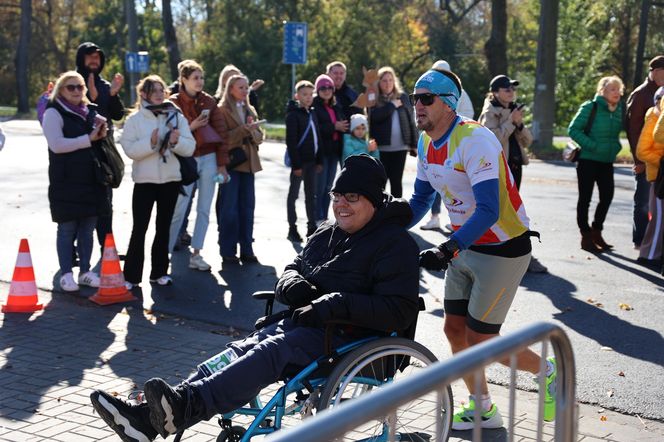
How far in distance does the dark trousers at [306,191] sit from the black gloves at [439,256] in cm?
653

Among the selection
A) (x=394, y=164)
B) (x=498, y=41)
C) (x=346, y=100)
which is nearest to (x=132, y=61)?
(x=498, y=41)

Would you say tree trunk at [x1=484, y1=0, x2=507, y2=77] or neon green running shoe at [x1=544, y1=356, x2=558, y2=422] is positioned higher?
tree trunk at [x1=484, y1=0, x2=507, y2=77]

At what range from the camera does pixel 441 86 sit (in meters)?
4.88

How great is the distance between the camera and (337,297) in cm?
448

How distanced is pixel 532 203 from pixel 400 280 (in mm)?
10136

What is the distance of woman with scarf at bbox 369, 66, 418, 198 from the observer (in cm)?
1142

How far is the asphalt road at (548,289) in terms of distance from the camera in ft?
20.9

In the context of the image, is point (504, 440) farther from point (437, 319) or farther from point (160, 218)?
point (160, 218)

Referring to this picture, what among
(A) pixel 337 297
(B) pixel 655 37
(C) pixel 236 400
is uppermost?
(B) pixel 655 37

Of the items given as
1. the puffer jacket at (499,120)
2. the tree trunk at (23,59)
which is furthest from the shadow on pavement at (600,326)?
the tree trunk at (23,59)

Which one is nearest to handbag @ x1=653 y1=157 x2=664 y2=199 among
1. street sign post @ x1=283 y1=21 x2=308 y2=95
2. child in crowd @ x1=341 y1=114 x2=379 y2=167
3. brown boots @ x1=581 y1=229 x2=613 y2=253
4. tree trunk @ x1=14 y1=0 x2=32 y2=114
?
brown boots @ x1=581 y1=229 x2=613 y2=253

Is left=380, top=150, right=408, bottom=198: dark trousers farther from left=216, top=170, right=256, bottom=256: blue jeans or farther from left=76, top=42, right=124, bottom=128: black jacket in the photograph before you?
left=76, top=42, right=124, bottom=128: black jacket

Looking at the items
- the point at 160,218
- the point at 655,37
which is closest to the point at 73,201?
the point at 160,218

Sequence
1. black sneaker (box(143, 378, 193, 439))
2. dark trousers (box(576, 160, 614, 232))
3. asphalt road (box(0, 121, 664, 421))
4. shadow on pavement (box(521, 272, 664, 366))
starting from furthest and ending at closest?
dark trousers (box(576, 160, 614, 232)) → shadow on pavement (box(521, 272, 664, 366)) → asphalt road (box(0, 121, 664, 421)) → black sneaker (box(143, 378, 193, 439))
